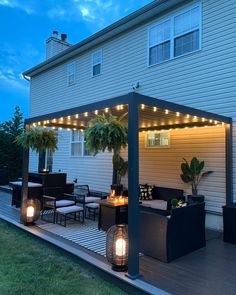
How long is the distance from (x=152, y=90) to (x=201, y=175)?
2.94 meters

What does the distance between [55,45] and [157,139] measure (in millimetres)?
8571

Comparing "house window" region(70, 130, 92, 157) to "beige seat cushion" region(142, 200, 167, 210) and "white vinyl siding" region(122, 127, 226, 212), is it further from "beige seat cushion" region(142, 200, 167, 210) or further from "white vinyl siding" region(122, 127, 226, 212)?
"beige seat cushion" region(142, 200, 167, 210)

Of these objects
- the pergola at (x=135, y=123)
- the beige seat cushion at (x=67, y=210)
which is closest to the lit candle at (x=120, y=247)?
the pergola at (x=135, y=123)

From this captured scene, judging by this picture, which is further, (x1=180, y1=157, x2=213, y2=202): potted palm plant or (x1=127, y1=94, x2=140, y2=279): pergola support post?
(x1=180, y1=157, x2=213, y2=202): potted palm plant

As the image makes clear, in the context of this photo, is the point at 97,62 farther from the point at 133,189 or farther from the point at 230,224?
the point at 133,189

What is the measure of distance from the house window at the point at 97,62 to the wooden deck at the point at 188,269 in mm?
6507

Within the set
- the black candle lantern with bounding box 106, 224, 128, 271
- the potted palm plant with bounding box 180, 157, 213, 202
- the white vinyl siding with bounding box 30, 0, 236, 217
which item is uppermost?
the white vinyl siding with bounding box 30, 0, 236, 217

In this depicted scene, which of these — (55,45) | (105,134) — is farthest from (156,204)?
(55,45)

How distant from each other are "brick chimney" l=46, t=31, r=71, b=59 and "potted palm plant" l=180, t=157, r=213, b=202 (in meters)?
9.81

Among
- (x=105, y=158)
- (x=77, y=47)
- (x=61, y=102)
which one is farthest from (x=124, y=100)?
(x=61, y=102)

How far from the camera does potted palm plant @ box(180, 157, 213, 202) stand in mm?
6922

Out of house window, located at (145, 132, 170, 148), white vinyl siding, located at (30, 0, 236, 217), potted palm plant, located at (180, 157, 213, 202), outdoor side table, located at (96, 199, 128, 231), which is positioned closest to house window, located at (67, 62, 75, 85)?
white vinyl siding, located at (30, 0, 236, 217)

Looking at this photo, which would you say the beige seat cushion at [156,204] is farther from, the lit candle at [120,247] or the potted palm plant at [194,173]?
the lit candle at [120,247]

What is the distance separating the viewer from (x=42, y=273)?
4289 millimetres
